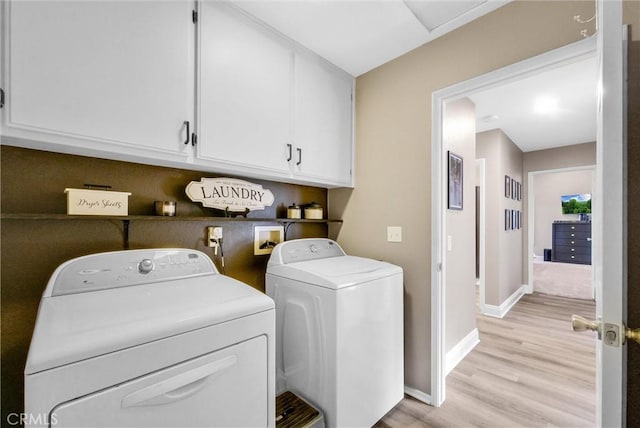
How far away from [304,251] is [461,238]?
1616 millimetres

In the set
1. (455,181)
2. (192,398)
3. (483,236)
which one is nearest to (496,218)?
(483,236)

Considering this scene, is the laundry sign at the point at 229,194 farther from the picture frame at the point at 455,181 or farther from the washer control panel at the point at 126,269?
the picture frame at the point at 455,181

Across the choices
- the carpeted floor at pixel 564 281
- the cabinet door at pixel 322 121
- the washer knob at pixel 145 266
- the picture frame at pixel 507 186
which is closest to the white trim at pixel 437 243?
the cabinet door at pixel 322 121

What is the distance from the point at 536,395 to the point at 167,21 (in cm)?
316

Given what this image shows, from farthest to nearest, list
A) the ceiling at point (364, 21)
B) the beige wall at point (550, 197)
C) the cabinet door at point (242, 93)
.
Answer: the beige wall at point (550, 197) < the ceiling at point (364, 21) < the cabinet door at point (242, 93)

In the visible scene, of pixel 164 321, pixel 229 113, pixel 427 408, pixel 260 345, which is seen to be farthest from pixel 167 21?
pixel 427 408

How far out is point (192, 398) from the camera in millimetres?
858

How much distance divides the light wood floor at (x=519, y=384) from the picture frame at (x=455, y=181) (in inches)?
54.0

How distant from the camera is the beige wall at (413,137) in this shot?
4.72ft

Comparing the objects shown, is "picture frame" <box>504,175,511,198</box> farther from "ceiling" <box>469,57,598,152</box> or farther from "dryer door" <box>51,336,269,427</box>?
"dryer door" <box>51,336,269,427</box>

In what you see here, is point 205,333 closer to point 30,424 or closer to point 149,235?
point 30,424

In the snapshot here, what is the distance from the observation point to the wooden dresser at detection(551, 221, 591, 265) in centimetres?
751

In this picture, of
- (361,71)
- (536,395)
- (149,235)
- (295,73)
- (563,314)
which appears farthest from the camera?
(563,314)

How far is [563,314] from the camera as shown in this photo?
352 cm
